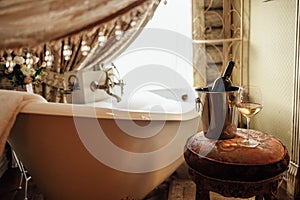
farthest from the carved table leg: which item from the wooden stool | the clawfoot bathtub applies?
the clawfoot bathtub

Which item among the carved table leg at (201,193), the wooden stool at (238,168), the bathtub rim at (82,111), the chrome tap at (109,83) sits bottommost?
the carved table leg at (201,193)

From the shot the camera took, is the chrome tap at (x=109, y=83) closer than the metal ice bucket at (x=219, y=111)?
No

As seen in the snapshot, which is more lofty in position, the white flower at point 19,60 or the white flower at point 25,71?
the white flower at point 19,60

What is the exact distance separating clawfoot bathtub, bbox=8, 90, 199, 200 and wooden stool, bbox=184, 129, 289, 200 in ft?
1.52

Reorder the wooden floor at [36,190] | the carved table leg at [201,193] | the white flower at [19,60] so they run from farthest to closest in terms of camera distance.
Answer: the white flower at [19,60] < the wooden floor at [36,190] < the carved table leg at [201,193]

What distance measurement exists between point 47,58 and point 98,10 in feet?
7.39

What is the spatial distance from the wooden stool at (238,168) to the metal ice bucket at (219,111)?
59mm

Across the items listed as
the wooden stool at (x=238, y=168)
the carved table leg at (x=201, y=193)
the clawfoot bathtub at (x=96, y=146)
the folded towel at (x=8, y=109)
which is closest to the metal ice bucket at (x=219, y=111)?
the wooden stool at (x=238, y=168)

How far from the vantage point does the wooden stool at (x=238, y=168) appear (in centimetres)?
118

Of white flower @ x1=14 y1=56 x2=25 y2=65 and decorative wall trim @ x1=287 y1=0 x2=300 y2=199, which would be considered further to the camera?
white flower @ x1=14 y1=56 x2=25 y2=65

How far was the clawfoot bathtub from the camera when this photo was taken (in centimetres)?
164

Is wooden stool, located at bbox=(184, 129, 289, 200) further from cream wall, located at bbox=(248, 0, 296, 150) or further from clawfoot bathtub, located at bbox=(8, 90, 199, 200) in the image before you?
cream wall, located at bbox=(248, 0, 296, 150)

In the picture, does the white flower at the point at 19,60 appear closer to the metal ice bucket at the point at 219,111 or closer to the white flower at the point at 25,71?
the white flower at the point at 25,71

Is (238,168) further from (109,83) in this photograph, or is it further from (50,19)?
(109,83)
